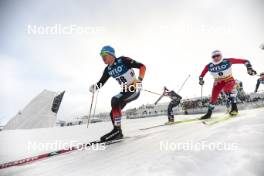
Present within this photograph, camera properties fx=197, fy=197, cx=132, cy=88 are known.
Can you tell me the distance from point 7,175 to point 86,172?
1271mm

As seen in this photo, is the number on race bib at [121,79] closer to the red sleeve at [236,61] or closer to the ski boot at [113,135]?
the ski boot at [113,135]

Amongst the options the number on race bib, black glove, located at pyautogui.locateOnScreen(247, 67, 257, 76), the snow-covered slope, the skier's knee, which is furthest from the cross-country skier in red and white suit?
the snow-covered slope

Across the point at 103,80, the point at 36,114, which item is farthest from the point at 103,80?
the point at 36,114

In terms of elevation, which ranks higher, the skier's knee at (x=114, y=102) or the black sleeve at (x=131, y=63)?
the black sleeve at (x=131, y=63)

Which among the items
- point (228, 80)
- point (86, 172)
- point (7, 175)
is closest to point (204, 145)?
point (86, 172)

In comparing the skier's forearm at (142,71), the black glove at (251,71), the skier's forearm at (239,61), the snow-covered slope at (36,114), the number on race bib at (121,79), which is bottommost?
the snow-covered slope at (36,114)

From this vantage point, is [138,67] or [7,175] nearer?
[7,175]

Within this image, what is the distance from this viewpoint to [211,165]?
190cm

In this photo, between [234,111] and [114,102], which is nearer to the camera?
[114,102]

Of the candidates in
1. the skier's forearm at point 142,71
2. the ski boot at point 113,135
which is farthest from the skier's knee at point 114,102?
the skier's forearm at point 142,71

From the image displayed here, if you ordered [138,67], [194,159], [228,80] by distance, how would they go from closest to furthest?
[194,159] → [138,67] → [228,80]

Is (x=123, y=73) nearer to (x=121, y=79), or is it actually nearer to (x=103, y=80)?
(x=121, y=79)

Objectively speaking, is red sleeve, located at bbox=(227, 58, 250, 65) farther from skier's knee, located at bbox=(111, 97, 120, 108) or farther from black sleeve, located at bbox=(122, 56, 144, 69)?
skier's knee, located at bbox=(111, 97, 120, 108)

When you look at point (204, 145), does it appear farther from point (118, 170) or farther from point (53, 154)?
point (53, 154)
